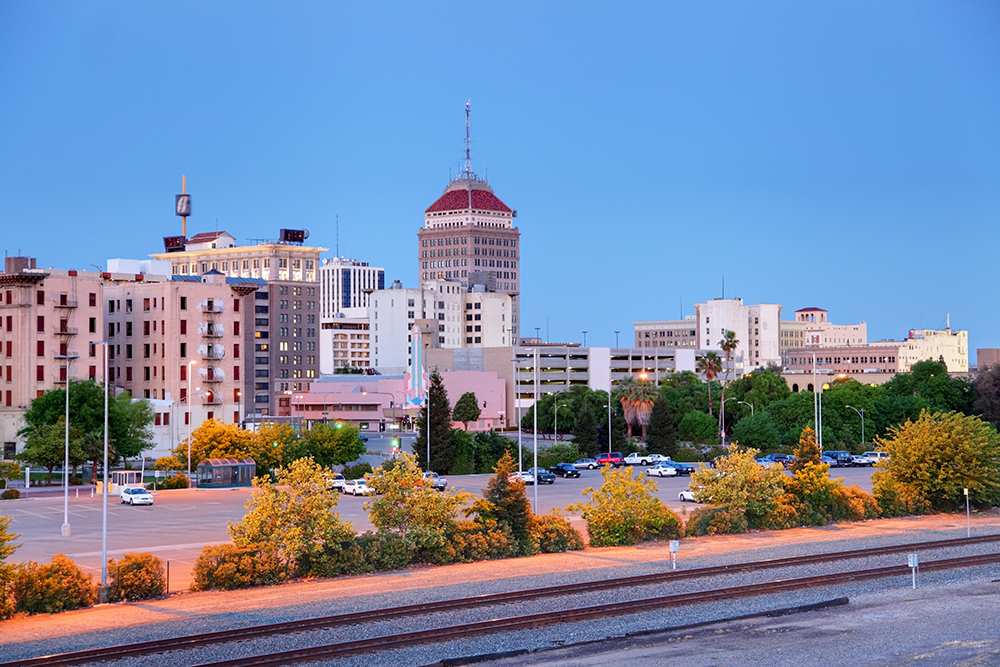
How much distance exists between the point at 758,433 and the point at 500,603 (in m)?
80.8

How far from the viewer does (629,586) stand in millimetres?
36281

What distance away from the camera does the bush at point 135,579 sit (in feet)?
116

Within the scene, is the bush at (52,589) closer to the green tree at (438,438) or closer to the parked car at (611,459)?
the green tree at (438,438)

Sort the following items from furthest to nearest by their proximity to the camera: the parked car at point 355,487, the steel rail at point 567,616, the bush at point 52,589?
the parked car at point 355,487 < the bush at point 52,589 < the steel rail at point 567,616

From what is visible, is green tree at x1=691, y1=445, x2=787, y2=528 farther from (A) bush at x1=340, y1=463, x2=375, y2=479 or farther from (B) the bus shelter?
(B) the bus shelter

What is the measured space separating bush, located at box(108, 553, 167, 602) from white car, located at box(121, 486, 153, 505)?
3434cm

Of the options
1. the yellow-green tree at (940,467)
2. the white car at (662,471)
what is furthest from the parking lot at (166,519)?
the yellow-green tree at (940,467)

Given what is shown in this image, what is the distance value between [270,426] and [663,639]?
64.0 m

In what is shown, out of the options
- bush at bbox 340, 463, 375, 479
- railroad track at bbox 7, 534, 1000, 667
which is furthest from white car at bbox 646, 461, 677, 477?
railroad track at bbox 7, 534, 1000, 667

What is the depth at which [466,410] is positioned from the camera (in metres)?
156

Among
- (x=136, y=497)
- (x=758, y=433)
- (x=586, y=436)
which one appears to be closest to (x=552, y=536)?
(x=136, y=497)

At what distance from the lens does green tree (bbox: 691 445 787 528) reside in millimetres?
50719

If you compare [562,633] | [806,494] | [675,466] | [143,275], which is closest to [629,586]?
[562,633]

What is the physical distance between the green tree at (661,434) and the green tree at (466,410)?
161ft
